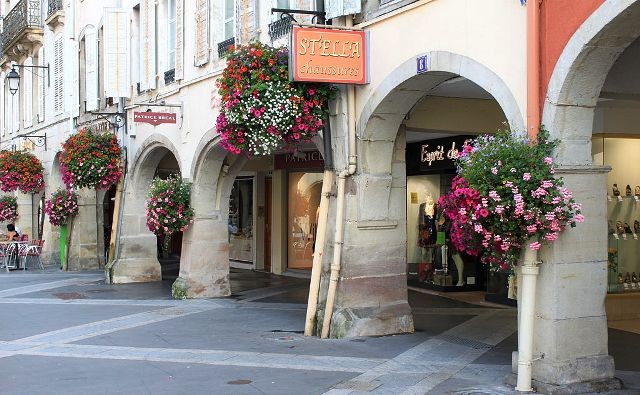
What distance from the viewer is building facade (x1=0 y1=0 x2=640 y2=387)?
716cm

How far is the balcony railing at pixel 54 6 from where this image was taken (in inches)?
937

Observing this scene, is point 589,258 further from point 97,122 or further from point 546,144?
point 97,122

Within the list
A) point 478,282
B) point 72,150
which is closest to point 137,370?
point 478,282

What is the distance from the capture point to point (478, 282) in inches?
613

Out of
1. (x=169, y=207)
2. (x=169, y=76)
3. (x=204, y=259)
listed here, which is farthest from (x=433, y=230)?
(x=169, y=76)

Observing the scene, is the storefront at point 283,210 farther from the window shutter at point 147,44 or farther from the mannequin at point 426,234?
the window shutter at point 147,44

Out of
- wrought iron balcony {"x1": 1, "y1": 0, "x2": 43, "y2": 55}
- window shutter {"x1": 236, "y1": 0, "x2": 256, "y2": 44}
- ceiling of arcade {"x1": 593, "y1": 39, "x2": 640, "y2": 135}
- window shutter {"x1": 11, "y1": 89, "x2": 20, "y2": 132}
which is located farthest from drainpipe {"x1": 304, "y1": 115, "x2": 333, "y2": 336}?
window shutter {"x1": 11, "y1": 89, "x2": 20, "y2": 132}

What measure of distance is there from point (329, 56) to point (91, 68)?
1186cm

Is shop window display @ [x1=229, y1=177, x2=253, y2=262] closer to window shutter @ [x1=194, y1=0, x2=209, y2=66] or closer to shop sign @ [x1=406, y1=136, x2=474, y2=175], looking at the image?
shop sign @ [x1=406, y1=136, x2=474, y2=175]

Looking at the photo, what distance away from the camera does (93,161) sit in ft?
59.3

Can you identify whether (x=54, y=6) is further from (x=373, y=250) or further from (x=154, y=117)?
(x=373, y=250)

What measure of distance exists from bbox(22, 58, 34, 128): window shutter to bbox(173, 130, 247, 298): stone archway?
15.1 meters

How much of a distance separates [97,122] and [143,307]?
25.5 feet

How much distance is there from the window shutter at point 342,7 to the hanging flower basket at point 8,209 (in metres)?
21.1
